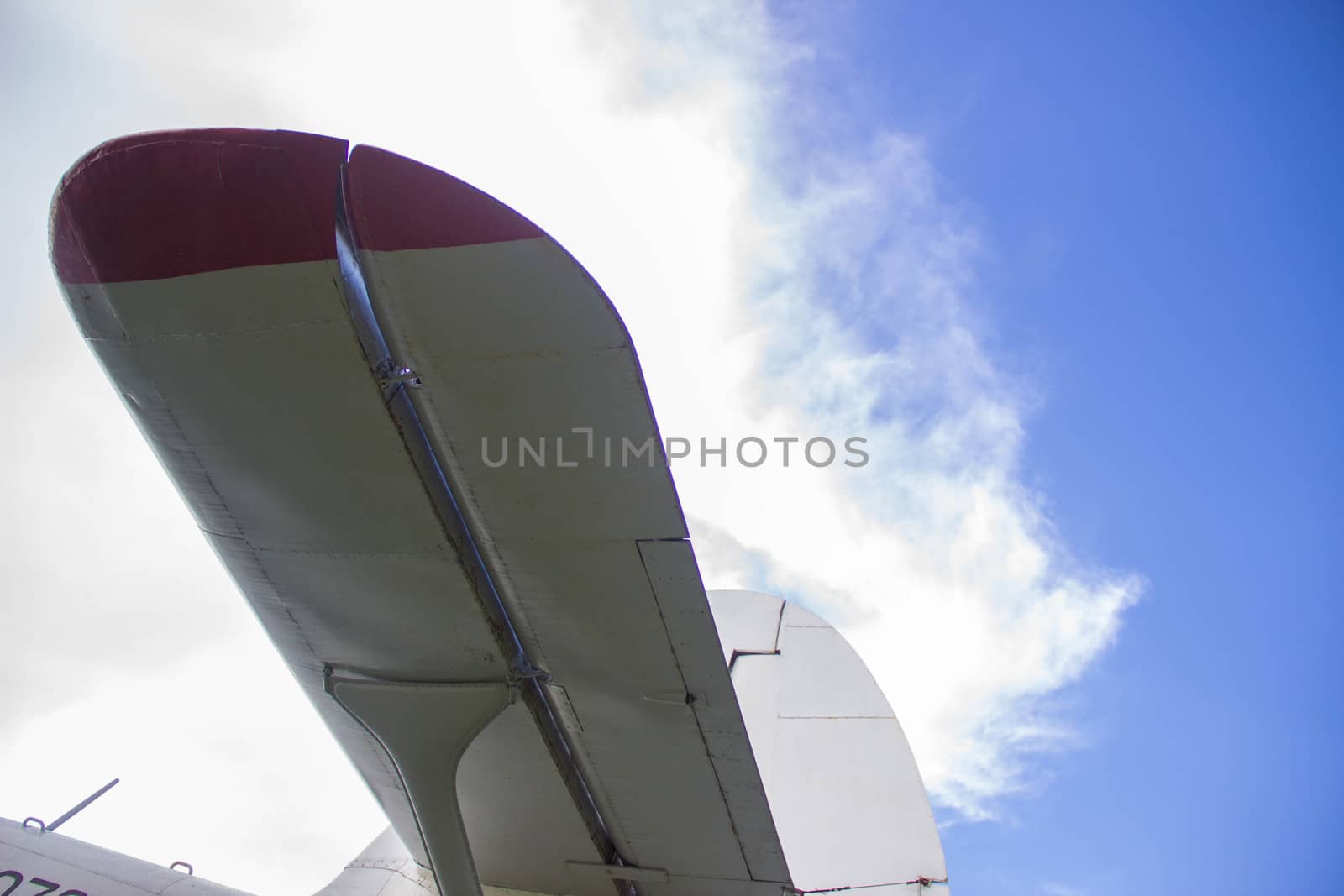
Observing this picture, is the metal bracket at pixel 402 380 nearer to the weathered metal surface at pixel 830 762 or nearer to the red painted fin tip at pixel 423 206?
the red painted fin tip at pixel 423 206

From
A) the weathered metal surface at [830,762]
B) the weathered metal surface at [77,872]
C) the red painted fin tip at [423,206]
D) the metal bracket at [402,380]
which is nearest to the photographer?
the red painted fin tip at [423,206]

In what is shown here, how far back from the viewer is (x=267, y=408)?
284cm

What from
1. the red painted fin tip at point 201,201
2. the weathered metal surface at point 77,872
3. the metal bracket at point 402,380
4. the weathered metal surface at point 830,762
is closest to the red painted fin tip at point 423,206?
the red painted fin tip at point 201,201

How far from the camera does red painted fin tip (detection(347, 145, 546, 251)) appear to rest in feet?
7.77

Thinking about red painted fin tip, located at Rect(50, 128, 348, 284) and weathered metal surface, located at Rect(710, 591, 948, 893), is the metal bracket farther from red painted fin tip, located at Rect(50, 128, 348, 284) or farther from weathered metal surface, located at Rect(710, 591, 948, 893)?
weathered metal surface, located at Rect(710, 591, 948, 893)

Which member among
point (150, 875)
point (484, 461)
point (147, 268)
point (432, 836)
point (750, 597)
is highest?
point (750, 597)

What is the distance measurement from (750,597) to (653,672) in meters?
3.62

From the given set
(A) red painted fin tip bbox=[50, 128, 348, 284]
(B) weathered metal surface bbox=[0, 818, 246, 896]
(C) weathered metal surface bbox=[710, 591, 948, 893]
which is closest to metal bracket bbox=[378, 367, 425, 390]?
(A) red painted fin tip bbox=[50, 128, 348, 284]

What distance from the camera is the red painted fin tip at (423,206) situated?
2.37m

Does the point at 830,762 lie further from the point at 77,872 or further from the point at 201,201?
the point at 201,201

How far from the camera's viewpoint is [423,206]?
2.39 meters

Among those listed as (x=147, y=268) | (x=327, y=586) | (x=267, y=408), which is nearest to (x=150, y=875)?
(x=327, y=586)

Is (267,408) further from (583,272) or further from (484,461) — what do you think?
(583,272)

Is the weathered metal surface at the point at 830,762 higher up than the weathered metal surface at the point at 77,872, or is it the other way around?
the weathered metal surface at the point at 830,762
